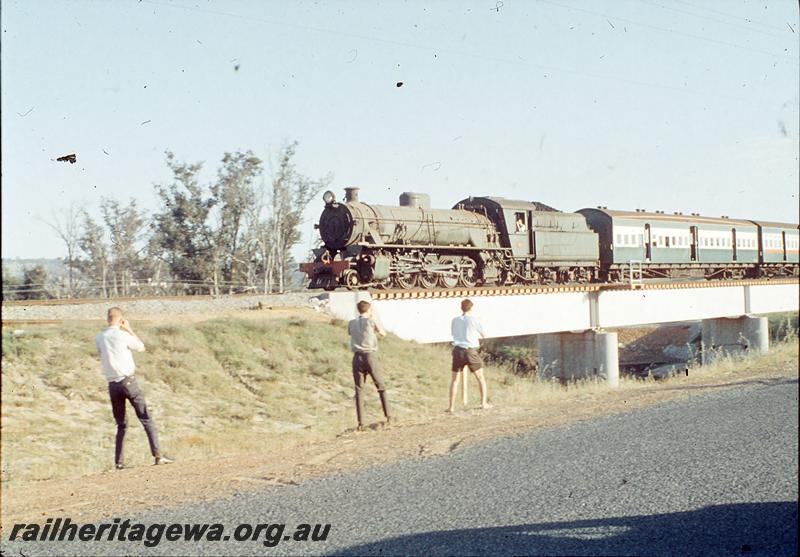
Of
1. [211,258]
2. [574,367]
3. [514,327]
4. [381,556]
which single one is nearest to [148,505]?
[381,556]

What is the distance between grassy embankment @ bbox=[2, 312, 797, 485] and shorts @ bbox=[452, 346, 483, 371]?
1.02m

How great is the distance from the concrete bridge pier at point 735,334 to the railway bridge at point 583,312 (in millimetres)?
47

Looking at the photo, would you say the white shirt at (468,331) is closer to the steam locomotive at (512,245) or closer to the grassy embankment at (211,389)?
the grassy embankment at (211,389)

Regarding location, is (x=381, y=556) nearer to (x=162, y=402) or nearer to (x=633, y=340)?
(x=162, y=402)

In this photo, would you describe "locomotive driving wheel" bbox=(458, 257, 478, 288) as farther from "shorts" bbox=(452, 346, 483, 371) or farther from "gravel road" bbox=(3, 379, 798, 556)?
"gravel road" bbox=(3, 379, 798, 556)

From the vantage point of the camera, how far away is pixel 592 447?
8281 millimetres

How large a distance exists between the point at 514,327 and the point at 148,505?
63.3 ft

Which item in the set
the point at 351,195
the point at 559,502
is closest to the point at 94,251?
the point at 351,195

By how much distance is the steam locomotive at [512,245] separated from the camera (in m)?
22.6

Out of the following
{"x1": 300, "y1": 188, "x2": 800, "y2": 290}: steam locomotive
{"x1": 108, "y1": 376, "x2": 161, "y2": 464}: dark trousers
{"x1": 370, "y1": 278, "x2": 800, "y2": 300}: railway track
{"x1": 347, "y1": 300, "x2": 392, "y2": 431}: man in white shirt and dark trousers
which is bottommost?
{"x1": 108, "y1": 376, "x2": 161, "y2": 464}: dark trousers

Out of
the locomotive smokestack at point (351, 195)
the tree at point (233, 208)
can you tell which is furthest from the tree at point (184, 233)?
the locomotive smokestack at point (351, 195)

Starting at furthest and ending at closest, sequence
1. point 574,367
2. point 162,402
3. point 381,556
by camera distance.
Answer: point 574,367
point 162,402
point 381,556

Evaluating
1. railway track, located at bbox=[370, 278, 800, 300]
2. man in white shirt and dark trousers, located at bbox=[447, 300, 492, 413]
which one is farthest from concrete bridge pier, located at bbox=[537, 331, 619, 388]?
man in white shirt and dark trousers, located at bbox=[447, 300, 492, 413]

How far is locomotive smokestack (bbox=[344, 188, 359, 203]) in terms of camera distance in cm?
2325
